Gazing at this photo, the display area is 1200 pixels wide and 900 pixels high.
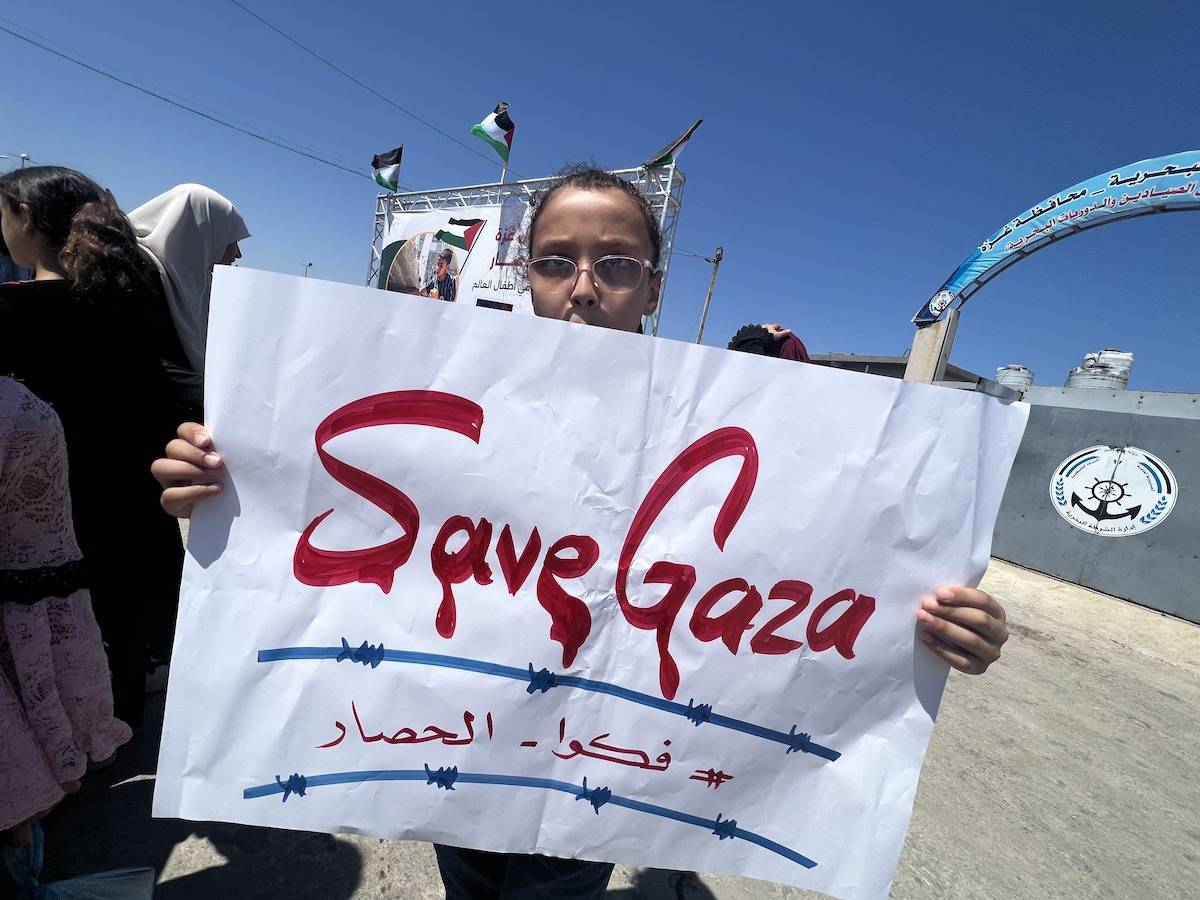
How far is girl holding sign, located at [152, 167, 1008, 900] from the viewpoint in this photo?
846 millimetres

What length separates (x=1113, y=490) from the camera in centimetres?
615

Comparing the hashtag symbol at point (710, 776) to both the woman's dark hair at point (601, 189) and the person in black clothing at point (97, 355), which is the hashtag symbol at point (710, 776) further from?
the person in black clothing at point (97, 355)

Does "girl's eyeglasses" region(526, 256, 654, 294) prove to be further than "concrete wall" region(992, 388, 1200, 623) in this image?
No

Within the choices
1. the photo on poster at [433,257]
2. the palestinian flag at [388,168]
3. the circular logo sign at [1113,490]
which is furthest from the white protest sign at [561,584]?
the palestinian flag at [388,168]

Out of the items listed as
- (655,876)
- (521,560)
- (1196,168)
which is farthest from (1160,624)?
(521,560)

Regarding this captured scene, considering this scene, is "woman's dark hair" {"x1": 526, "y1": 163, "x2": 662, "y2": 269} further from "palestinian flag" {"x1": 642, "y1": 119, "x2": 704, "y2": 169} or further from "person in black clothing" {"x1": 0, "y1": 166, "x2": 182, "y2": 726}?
"palestinian flag" {"x1": 642, "y1": 119, "x2": 704, "y2": 169}

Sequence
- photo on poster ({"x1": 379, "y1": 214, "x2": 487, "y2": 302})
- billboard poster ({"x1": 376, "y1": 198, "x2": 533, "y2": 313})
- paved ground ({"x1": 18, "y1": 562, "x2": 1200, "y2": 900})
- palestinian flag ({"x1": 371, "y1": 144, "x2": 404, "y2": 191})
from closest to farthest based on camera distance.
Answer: paved ground ({"x1": 18, "y1": 562, "x2": 1200, "y2": 900})
billboard poster ({"x1": 376, "y1": 198, "x2": 533, "y2": 313})
photo on poster ({"x1": 379, "y1": 214, "x2": 487, "y2": 302})
palestinian flag ({"x1": 371, "y1": 144, "x2": 404, "y2": 191})

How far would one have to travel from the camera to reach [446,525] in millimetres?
830

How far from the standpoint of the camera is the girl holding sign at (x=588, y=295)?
2.77 ft

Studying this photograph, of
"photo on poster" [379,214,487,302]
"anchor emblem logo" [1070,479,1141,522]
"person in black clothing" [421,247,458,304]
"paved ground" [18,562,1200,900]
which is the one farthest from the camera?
"person in black clothing" [421,247,458,304]

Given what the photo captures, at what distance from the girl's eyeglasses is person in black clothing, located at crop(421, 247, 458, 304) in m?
11.0

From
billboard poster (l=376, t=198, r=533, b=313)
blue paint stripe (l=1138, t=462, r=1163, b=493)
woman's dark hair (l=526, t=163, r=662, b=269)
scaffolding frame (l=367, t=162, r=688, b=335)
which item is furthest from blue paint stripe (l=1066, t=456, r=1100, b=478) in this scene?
billboard poster (l=376, t=198, r=533, b=313)

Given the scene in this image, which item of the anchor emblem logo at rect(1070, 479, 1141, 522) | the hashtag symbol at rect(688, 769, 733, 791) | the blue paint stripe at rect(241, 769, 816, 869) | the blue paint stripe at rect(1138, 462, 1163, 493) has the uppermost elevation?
the blue paint stripe at rect(1138, 462, 1163, 493)

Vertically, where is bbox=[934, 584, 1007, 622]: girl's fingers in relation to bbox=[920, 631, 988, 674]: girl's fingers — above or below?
above
